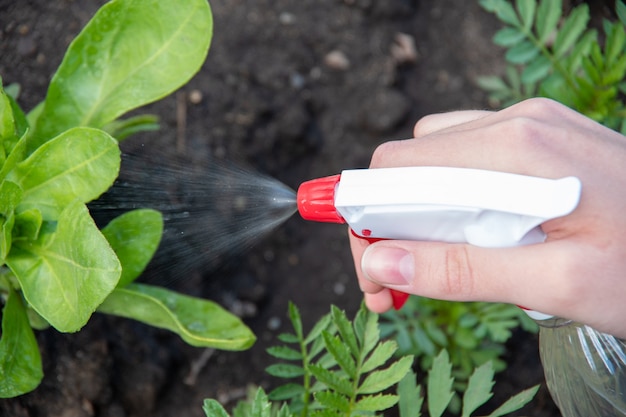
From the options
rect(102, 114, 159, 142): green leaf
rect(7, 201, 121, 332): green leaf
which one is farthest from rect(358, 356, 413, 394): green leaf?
rect(102, 114, 159, 142): green leaf

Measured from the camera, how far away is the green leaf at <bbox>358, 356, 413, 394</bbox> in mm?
1144

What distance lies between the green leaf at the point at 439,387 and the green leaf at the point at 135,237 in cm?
59

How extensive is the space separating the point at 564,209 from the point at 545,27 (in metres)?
0.98

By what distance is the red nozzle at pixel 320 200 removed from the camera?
1.08 metres

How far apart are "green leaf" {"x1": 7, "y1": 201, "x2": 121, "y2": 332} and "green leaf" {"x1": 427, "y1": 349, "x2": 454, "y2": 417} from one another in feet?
2.02

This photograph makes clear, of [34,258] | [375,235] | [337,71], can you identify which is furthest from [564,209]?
[337,71]

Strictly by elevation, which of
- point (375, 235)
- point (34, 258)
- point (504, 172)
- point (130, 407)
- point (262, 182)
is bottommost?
point (130, 407)

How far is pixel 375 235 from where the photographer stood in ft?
3.63

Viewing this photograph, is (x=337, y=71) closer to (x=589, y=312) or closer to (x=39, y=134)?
(x=39, y=134)

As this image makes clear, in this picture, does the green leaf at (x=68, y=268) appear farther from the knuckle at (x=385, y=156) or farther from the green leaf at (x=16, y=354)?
the knuckle at (x=385, y=156)

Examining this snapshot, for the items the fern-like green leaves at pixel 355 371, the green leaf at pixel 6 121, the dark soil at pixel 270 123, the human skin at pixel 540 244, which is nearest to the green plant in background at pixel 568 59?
the dark soil at pixel 270 123

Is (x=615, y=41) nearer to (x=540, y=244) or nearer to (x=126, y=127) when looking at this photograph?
(x=540, y=244)

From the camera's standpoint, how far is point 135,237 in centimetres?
131

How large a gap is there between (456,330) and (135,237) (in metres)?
0.91
